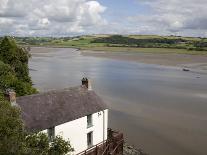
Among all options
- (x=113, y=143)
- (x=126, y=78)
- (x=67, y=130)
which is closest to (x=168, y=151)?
(x=113, y=143)

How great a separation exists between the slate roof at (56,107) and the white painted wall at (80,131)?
0.47m

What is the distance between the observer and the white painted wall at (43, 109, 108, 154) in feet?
84.7

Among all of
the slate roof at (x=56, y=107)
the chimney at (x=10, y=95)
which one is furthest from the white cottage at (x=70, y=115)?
the chimney at (x=10, y=95)

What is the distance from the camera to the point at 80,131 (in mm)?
27156

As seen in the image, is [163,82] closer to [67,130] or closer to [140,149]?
[140,149]

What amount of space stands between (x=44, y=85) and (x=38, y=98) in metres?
44.3

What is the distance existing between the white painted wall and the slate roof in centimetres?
47

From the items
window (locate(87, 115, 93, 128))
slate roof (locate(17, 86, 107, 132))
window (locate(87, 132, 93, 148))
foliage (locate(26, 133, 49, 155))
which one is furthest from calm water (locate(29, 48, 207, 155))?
foliage (locate(26, 133, 49, 155))

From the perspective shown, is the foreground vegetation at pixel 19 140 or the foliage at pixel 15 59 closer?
the foreground vegetation at pixel 19 140

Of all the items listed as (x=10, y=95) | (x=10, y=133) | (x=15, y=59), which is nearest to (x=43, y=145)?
(x=10, y=133)

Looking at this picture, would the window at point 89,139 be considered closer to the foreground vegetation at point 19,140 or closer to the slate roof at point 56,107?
the slate roof at point 56,107

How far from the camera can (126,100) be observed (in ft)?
183

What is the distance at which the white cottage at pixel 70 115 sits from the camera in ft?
80.5

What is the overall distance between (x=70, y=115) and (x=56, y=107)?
1.25 meters
